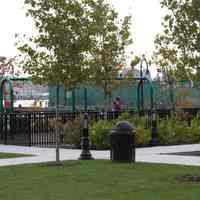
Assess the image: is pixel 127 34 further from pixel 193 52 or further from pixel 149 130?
pixel 193 52

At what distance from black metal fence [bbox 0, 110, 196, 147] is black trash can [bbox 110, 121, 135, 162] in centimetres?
646

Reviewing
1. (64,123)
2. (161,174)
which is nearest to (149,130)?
(64,123)

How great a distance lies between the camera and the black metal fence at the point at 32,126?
24562mm

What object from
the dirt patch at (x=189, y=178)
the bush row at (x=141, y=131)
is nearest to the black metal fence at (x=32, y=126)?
the bush row at (x=141, y=131)

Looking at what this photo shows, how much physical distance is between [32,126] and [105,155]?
5079 millimetres

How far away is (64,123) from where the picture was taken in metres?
24.9

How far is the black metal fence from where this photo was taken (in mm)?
24562

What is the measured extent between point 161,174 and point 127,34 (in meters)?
14.6

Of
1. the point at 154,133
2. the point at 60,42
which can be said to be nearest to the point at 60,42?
the point at 60,42

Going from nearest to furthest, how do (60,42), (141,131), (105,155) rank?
(60,42)
(105,155)
(141,131)

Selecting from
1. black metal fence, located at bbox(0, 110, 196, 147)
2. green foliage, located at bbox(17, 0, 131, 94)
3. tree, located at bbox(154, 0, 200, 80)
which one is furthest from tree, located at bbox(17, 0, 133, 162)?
black metal fence, located at bbox(0, 110, 196, 147)

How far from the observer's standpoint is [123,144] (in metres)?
17.6

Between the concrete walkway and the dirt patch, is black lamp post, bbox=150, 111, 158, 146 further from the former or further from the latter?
the dirt patch

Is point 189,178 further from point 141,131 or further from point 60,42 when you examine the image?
point 141,131
